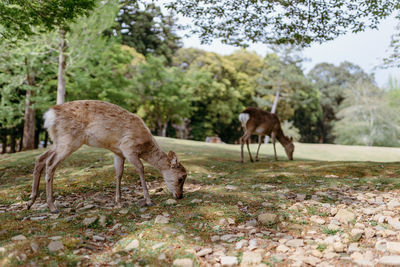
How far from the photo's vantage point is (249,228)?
384cm

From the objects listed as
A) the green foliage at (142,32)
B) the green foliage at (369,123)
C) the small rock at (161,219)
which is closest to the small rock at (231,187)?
the small rock at (161,219)

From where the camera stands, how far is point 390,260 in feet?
9.20

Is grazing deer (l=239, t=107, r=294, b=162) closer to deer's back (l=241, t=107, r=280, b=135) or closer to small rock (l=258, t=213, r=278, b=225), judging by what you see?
deer's back (l=241, t=107, r=280, b=135)

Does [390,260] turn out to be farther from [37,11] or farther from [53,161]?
[37,11]

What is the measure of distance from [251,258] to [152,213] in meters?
1.90

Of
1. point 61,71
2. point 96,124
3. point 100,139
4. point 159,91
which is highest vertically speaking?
point 159,91

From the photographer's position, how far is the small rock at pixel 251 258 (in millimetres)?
2918

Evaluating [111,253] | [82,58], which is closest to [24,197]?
[111,253]

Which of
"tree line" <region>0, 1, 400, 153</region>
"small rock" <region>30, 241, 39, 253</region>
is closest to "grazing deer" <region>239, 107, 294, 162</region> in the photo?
"small rock" <region>30, 241, 39, 253</region>

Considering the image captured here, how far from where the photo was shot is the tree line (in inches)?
619

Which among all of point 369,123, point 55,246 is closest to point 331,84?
point 369,123

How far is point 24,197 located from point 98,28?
11738 mm

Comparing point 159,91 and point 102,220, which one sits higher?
point 159,91

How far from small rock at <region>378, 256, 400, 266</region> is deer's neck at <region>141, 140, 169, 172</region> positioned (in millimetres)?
3549
